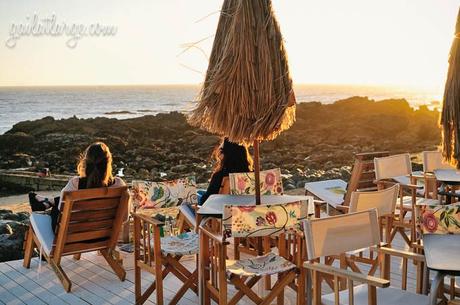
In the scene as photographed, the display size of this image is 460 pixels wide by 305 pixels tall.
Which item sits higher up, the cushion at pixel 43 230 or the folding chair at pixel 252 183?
the folding chair at pixel 252 183

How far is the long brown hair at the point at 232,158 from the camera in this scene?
18.7ft

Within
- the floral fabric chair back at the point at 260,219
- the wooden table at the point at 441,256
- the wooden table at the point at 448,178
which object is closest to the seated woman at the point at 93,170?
the floral fabric chair back at the point at 260,219

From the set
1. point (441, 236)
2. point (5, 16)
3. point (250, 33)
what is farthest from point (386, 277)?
point (5, 16)

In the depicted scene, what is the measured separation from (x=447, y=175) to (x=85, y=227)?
328 cm

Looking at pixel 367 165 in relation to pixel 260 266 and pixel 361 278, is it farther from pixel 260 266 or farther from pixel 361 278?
pixel 361 278

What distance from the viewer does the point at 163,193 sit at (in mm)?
5273

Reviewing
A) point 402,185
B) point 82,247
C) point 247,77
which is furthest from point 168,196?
point 402,185

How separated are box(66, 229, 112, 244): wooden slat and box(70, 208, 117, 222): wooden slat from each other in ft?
0.41

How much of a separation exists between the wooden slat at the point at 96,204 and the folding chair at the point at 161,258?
623 millimetres

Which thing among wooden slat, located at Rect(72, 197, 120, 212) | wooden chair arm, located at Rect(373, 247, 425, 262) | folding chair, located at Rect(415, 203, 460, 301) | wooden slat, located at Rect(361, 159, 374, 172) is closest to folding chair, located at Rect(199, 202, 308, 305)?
wooden chair arm, located at Rect(373, 247, 425, 262)

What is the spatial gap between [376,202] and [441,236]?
0.96 meters

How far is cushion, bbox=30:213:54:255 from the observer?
5.23m

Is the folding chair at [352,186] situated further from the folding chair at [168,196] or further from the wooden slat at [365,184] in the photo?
the folding chair at [168,196]

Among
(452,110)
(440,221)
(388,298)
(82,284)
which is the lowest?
(82,284)
